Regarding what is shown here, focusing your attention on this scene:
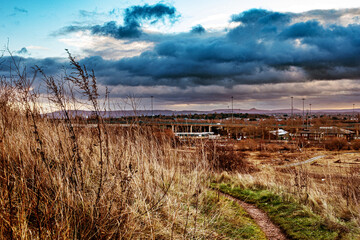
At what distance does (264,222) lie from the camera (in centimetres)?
636

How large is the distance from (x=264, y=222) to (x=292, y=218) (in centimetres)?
67

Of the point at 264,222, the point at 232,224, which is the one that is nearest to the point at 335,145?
the point at 264,222

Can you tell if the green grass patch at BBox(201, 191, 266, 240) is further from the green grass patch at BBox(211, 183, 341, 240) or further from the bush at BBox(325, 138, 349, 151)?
the bush at BBox(325, 138, 349, 151)

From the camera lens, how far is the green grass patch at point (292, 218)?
5467 mm

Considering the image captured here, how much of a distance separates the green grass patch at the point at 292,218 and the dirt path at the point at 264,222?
0.12m

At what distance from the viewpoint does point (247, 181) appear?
10328 mm

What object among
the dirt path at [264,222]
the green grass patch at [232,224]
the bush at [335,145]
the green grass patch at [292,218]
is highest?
the green grass patch at [232,224]

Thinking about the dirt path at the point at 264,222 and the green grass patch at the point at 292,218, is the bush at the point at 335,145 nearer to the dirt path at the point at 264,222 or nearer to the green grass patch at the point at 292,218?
the green grass patch at the point at 292,218

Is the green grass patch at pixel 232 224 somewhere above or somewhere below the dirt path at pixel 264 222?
above

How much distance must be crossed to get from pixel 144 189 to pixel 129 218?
1443mm

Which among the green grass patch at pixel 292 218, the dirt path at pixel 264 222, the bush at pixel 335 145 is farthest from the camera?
the bush at pixel 335 145

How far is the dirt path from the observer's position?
18.5 ft

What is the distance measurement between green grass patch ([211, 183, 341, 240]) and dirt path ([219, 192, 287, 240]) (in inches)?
4.7

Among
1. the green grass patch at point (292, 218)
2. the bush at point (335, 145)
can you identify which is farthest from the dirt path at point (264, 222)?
the bush at point (335, 145)
